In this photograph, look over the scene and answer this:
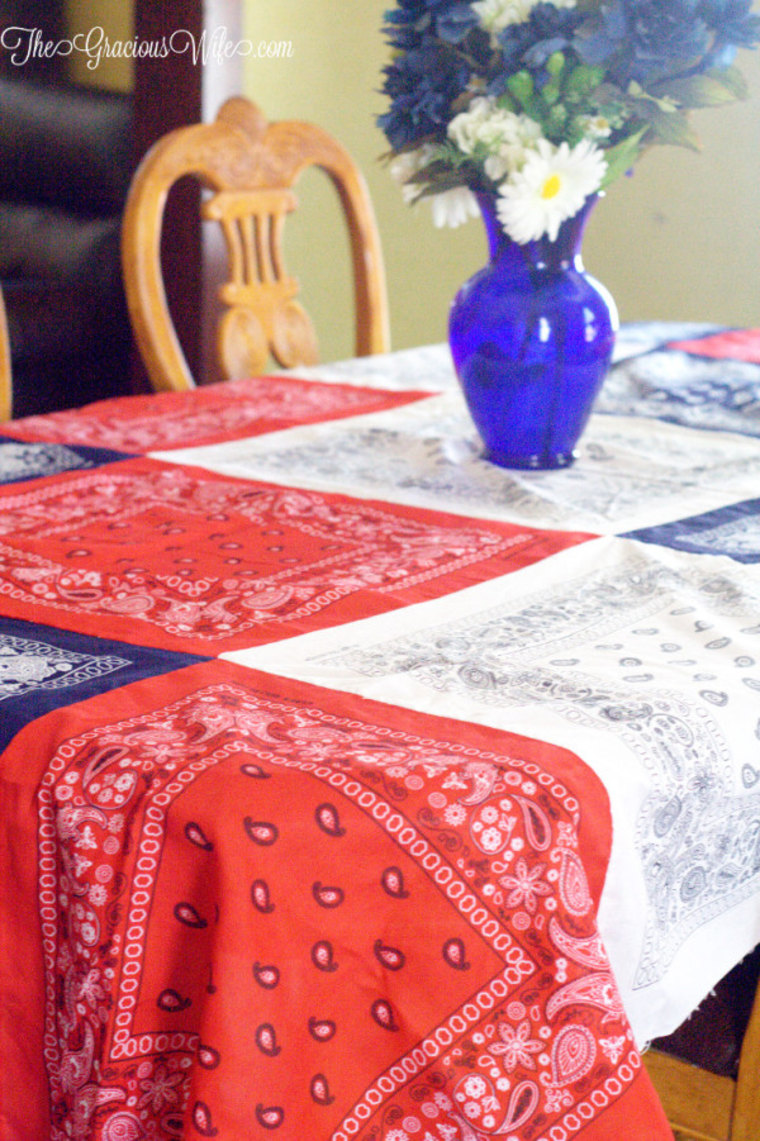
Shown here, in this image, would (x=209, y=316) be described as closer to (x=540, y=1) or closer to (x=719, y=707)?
(x=540, y=1)

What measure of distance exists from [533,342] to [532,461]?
0.12 meters

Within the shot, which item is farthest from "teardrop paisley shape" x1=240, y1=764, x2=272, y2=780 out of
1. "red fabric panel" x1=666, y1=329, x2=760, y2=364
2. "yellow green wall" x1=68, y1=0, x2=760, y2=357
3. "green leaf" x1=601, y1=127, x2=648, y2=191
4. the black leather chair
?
"yellow green wall" x1=68, y1=0, x2=760, y2=357

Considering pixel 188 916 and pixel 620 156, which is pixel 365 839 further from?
pixel 620 156

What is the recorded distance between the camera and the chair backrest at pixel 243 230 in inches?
63.9

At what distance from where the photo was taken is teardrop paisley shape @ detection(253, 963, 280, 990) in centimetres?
51

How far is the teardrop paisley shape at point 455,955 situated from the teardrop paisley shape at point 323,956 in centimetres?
5

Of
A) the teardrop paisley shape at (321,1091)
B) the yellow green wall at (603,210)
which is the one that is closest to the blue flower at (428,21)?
the teardrop paisley shape at (321,1091)

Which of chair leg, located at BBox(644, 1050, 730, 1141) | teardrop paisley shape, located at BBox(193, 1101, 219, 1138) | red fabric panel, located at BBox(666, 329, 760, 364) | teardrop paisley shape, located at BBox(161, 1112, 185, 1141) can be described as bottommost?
chair leg, located at BBox(644, 1050, 730, 1141)

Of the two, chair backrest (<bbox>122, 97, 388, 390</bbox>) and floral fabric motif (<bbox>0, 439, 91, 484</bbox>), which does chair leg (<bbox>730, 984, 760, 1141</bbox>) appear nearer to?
floral fabric motif (<bbox>0, 439, 91, 484</bbox>)

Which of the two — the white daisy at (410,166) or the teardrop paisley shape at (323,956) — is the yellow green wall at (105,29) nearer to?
the white daisy at (410,166)

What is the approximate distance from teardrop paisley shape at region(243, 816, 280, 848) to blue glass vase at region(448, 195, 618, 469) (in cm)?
72

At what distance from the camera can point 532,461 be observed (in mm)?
1200

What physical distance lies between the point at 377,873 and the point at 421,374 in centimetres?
122

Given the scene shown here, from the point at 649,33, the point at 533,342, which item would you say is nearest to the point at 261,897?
the point at 533,342
